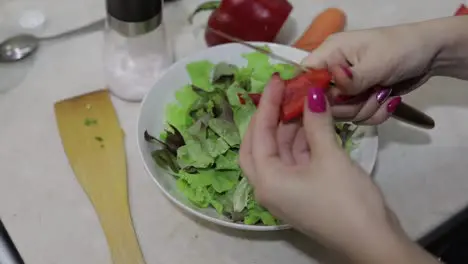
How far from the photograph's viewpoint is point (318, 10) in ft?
3.43

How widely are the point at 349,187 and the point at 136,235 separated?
29 cm

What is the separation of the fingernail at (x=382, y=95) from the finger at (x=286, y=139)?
0.13 meters

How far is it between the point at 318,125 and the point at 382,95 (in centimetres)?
19

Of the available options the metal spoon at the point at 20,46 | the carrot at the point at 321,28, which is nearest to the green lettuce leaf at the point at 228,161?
the carrot at the point at 321,28

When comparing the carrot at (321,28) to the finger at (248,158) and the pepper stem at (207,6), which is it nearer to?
the pepper stem at (207,6)

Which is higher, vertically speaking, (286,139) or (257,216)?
(286,139)

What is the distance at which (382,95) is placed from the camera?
0.80 metres

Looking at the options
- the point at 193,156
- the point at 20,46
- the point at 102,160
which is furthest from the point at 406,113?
the point at 20,46

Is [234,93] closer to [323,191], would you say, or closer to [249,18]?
[249,18]

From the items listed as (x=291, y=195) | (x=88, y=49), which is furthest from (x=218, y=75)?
Answer: (x=291, y=195)

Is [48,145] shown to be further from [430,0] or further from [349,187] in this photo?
[430,0]

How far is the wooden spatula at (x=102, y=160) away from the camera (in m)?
0.80

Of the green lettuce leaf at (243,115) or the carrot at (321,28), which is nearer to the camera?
the green lettuce leaf at (243,115)

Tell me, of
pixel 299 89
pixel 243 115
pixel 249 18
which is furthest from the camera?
pixel 249 18
